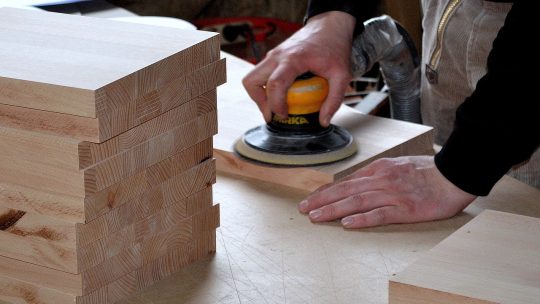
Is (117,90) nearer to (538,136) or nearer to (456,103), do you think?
(538,136)

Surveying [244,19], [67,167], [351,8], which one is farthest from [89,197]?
[244,19]

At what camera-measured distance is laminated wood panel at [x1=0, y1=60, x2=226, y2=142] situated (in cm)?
107

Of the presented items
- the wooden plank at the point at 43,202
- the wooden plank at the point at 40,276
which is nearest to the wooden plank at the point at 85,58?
Answer: the wooden plank at the point at 43,202

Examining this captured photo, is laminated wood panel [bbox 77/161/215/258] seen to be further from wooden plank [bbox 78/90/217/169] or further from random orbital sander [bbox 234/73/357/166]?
random orbital sander [bbox 234/73/357/166]

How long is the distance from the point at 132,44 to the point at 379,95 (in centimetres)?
126

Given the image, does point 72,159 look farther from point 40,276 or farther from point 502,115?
point 502,115

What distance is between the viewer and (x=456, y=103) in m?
2.09

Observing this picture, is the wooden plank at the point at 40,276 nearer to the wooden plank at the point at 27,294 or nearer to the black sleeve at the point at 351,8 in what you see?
the wooden plank at the point at 27,294

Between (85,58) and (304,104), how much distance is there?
1.83 ft

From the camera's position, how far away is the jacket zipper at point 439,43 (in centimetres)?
195

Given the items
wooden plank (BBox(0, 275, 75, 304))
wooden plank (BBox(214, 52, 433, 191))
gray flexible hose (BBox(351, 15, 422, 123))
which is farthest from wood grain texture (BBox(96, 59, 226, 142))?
gray flexible hose (BBox(351, 15, 422, 123))

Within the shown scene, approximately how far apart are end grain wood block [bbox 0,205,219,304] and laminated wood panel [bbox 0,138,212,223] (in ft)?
0.26

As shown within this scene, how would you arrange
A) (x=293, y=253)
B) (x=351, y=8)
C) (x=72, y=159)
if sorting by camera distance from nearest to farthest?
1. (x=72, y=159)
2. (x=293, y=253)
3. (x=351, y=8)

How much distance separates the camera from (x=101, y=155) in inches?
43.1
